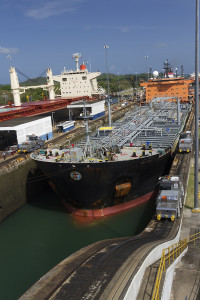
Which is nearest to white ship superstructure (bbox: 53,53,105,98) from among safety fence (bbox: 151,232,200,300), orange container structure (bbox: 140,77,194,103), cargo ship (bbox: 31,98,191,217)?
orange container structure (bbox: 140,77,194,103)

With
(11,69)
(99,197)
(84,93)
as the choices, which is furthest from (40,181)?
(84,93)

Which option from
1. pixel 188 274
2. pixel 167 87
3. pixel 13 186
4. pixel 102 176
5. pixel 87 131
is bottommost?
pixel 188 274

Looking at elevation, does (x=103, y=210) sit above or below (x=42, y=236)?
above

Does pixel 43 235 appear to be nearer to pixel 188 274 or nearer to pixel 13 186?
pixel 13 186

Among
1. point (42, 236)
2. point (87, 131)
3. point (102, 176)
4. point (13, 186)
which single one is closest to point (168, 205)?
point (102, 176)

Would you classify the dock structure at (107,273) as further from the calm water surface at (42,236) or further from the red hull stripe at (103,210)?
the red hull stripe at (103,210)

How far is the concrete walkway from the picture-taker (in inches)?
421

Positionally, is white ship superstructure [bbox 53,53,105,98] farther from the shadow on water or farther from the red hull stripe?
the red hull stripe

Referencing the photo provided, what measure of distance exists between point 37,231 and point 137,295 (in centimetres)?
1220

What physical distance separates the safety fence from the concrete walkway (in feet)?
0.95

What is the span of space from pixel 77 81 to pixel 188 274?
51.7 metres

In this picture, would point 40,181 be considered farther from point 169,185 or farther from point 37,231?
point 169,185

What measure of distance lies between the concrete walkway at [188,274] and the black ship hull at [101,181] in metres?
5.79

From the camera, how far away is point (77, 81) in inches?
2295
